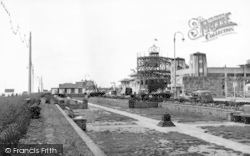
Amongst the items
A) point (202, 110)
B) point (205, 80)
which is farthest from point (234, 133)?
point (205, 80)

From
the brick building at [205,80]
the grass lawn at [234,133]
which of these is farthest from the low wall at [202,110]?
the brick building at [205,80]

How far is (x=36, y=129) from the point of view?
11453 millimetres

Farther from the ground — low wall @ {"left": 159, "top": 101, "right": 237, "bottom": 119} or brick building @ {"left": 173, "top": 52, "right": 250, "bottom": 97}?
brick building @ {"left": 173, "top": 52, "right": 250, "bottom": 97}

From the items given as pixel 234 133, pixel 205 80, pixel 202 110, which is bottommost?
pixel 234 133

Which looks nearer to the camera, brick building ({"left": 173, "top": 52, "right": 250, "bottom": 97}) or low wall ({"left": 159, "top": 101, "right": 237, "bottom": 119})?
low wall ({"left": 159, "top": 101, "right": 237, "bottom": 119})

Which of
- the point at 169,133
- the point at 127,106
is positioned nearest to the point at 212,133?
the point at 169,133

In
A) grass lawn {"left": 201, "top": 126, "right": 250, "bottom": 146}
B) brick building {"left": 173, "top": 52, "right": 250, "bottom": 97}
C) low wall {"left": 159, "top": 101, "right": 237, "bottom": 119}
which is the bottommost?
grass lawn {"left": 201, "top": 126, "right": 250, "bottom": 146}

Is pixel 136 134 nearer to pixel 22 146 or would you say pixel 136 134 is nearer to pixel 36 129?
pixel 36 129

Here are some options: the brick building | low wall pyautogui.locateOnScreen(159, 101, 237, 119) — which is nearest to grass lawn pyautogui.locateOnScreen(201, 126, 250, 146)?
low wall pyautogui.locateOnScreen(159, 101, 237, 119)

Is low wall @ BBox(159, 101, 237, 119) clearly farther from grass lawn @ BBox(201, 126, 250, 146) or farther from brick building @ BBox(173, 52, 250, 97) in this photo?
brick building @ BBox(173, 52, 250, 97)

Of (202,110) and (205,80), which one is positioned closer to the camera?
(202,110)

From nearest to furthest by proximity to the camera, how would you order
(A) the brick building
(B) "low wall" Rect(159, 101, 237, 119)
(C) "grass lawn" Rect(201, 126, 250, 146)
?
(C) "grass lawn" Rect(201, 126, 250, 146), (B) "low wall" Rect(159, 101, 237, 119), (A) the brick building

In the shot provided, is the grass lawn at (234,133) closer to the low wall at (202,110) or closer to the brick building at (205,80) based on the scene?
the low wall at (202,110)

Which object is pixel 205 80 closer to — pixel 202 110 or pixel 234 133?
pixel 202 110
